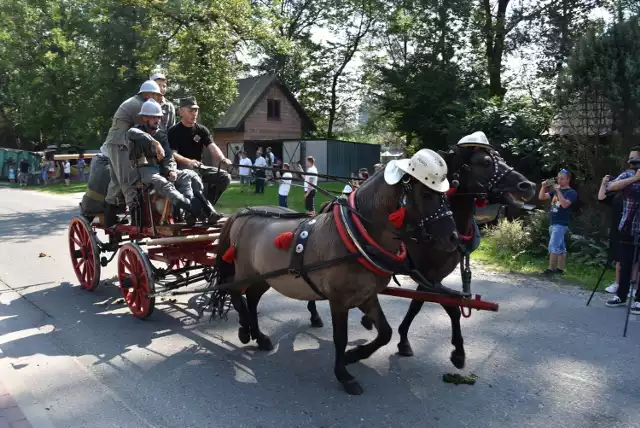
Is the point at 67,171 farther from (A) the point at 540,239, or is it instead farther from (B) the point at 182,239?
(A) the point at 540,239

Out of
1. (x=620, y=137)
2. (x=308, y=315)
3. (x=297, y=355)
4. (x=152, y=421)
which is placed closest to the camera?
(x=152, y=421)

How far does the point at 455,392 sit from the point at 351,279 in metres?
1.31

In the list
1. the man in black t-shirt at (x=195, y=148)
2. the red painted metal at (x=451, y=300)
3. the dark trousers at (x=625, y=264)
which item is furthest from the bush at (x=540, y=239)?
the man in black t-shirt at (x=195, y=148)

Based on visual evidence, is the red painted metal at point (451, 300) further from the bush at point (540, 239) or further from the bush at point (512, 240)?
the bush at point (512, 240)

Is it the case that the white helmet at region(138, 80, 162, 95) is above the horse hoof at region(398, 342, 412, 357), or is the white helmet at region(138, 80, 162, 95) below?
above

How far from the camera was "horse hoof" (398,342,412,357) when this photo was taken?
5059 millimetres

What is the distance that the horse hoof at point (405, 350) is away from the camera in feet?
16.6

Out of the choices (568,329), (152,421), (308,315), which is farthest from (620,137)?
(152,421)

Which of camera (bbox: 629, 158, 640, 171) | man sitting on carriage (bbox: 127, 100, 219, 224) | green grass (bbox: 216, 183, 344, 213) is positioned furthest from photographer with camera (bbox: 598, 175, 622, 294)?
green grass (bbox: 216, 183, 344, 213)

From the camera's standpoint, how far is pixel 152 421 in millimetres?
3871

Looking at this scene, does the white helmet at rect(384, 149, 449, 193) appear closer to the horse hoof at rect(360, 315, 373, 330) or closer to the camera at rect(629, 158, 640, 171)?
the horse hoof at rect(360, 315, 373, 330)

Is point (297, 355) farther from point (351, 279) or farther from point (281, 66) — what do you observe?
point (281, 66)

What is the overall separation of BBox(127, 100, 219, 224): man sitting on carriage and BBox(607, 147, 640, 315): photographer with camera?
200 inches

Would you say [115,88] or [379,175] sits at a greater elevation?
[115,88]
